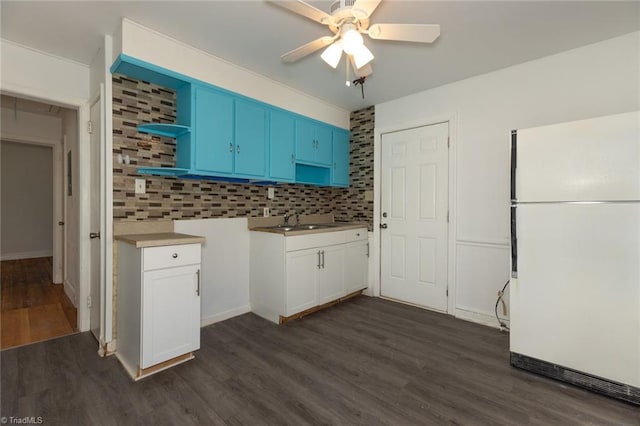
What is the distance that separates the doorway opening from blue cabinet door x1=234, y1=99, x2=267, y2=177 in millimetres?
1859

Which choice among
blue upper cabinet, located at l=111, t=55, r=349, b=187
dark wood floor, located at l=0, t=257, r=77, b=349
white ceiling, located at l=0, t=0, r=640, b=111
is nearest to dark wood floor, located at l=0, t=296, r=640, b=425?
dark wood floor, located at l=0, t=257, r=77, b=349

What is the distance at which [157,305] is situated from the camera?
1947 millimetres

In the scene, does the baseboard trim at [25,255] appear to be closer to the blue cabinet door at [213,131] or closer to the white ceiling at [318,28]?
the white ceiling at [318,28]

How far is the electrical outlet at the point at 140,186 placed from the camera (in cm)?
236

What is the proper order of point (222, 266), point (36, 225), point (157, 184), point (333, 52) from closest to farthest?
point (333, 52) < point (157, 184) < point (222, 266) < point (36, 225)

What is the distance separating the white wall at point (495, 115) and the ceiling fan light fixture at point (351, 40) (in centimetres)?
188

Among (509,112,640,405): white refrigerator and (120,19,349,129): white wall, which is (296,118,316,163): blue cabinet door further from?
(509,112,640,405): white refrigerator

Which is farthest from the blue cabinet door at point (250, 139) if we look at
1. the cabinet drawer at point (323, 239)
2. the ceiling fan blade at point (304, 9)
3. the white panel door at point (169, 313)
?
the ceiling fan blade at point (304, 9)

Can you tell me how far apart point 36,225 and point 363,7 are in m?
7.92

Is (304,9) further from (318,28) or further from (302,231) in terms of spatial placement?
(302,231)

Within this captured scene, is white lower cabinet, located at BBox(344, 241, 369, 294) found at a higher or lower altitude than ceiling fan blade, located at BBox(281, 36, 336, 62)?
lower

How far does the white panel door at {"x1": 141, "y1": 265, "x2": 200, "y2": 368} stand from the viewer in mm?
1911

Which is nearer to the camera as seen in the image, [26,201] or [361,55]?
[361,55]

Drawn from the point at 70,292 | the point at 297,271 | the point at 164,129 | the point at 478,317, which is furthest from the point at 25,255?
the point at 478,317
